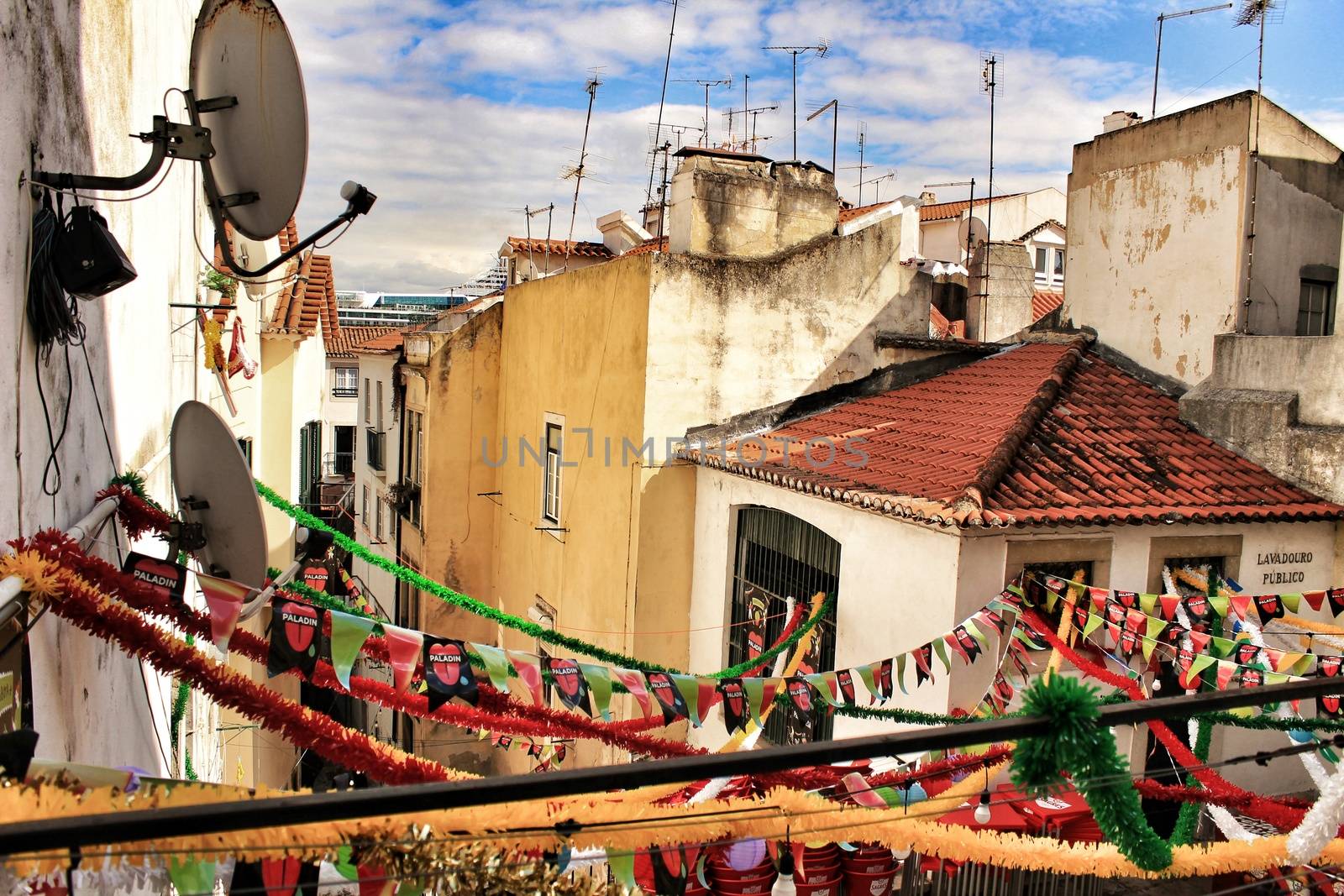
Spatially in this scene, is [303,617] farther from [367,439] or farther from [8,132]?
[367,439]

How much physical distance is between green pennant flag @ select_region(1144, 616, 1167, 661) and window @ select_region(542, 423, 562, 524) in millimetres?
9123

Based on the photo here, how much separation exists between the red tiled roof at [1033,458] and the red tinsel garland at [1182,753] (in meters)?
0.90

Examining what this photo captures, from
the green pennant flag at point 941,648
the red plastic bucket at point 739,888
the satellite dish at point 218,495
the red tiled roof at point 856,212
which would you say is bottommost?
the red plastic bucket at point 739,888

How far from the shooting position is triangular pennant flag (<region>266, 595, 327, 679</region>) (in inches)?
152

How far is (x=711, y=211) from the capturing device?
1270cm

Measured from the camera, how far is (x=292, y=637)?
390 cm

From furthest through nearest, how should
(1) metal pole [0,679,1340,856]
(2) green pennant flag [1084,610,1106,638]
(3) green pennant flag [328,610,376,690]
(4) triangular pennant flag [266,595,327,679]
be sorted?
1. (2) green pennant flag [1084,610,1106,638]
2. (3) green pennant flag [328,610,376,690]
3. (4) triangular pennant flag [266,595,327,679]
4. (1) metal pole [0,679,1340,856]

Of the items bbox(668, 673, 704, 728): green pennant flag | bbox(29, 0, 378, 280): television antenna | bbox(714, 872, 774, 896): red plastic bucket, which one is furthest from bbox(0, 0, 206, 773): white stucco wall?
bbox(714, 872, 774, 896): red plastic bucket

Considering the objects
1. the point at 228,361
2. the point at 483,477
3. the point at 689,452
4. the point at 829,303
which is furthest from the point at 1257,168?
the point at 483,477

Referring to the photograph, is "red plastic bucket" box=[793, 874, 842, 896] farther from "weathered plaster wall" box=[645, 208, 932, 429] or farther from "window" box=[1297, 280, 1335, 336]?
"window" box=[1297, 280, 1335, 336]

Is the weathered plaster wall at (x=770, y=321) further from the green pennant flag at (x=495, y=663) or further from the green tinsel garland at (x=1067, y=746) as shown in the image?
the green tinsel garland at (x=1067, y=746)

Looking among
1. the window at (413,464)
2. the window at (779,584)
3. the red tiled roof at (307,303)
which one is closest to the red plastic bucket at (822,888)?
the window at (779,584)

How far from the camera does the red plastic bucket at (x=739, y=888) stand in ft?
21.6

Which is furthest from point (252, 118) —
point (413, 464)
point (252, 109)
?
point (413, 464)
